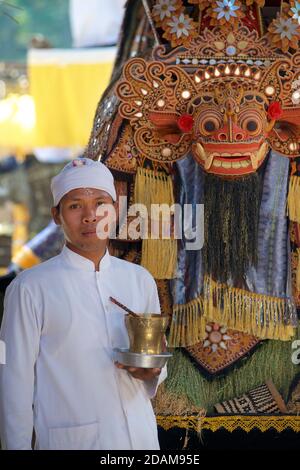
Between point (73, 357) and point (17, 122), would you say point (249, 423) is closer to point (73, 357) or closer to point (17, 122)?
point (73, 357)

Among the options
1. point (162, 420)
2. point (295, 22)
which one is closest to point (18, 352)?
point (162, 420)

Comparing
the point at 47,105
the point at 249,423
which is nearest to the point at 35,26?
the point at 47,105

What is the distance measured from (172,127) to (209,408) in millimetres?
1295

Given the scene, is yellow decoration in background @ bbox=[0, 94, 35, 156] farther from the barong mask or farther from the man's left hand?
the man's left hand

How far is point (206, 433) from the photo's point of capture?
4906mm

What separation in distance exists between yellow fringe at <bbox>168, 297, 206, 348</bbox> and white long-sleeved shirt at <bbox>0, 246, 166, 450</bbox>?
39.6 inches

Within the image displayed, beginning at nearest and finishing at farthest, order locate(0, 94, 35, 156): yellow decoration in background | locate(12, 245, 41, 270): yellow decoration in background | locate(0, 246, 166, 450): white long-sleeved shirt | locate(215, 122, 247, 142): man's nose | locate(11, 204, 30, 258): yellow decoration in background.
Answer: locate(0, 246, 166, 450): white long-sleeved shirt, locate(215, 122, 247, 142): man's nose, locate(12, 245, 41, 270): yellow decoration in background, locate(0, 94, 35, 156): yellow decoration in background, locate(11, 204, 30, 258): yellow decoration in background

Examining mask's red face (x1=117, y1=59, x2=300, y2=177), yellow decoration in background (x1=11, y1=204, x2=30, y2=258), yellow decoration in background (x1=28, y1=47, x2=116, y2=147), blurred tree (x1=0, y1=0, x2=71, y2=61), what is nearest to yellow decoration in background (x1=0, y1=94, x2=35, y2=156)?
yellow decoration in background (x1=28, y1=47, x2=116, y2=147)

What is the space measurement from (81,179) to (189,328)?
1212 millimetres

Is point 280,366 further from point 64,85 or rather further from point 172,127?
point 64,85

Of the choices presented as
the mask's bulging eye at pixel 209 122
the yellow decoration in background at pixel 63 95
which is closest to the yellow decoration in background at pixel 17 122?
Result: the yellow decoration in background at pixel 63 95

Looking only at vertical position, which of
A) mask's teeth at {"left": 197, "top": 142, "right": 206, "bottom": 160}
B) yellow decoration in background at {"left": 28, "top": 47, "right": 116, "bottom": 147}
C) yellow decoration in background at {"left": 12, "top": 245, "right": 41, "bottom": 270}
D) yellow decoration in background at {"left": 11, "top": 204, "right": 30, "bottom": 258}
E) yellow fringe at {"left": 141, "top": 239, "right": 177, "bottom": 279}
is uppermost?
yellow decoration in background at {"left": 28, "top": 47, "right": 116, "bottom": 147}

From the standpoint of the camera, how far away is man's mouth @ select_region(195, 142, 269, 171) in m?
4.82
